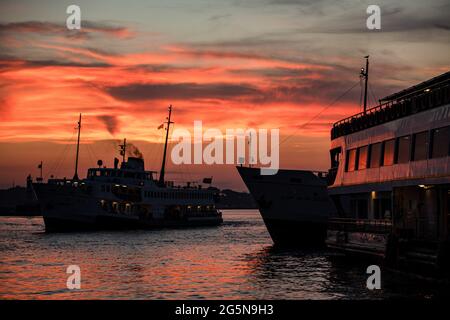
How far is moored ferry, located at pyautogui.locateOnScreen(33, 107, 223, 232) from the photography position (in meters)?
88.5

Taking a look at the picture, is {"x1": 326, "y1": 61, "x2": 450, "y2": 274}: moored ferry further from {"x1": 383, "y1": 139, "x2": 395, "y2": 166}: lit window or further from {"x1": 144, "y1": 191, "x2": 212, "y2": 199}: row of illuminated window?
{"x1": 144, "y1": 191, "x2": 212, "y2": 199}: row of illuminated window

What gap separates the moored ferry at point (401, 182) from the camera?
28703mm

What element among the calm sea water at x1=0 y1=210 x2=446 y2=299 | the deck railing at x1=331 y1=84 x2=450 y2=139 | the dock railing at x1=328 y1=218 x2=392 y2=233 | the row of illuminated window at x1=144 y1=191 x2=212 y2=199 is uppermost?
the deck railing at x1=331 y1=84 x2=450 y2=139

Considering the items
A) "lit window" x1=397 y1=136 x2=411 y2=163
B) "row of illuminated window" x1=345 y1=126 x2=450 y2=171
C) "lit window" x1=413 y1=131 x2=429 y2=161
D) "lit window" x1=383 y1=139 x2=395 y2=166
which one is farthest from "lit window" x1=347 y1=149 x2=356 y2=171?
"lit window" x1=413 y1=131 x2=429 y2=161

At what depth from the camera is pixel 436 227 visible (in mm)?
30750

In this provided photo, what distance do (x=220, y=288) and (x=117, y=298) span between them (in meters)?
5.53

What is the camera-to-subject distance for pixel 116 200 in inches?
3686

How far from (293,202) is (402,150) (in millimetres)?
25526

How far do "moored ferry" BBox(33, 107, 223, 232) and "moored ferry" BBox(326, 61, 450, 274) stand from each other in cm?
5322

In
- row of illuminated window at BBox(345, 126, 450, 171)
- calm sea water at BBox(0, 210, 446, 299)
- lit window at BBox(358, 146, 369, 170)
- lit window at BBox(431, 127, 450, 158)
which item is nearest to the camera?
lit window at BBox(431, 127, 450, 158)

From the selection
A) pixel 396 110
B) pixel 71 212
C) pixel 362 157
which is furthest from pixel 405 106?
pixel 71 212

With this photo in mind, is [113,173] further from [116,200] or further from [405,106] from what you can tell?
[405,106]

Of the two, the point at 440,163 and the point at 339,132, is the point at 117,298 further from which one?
the point at 339,132
